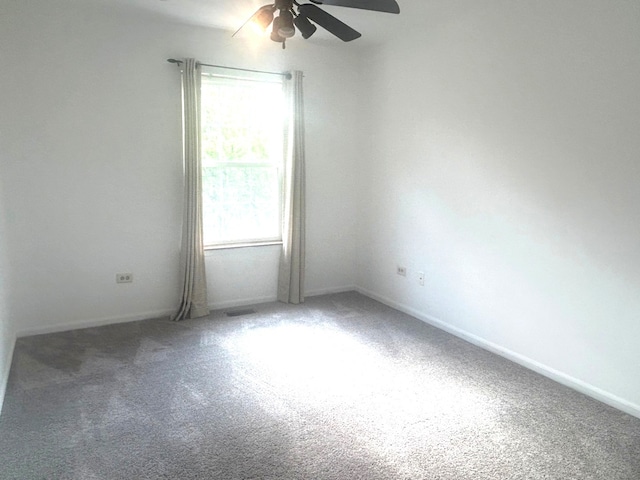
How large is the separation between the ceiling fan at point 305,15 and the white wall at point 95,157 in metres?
1.69

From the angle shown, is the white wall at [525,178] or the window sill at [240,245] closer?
the white wall at [525,178]

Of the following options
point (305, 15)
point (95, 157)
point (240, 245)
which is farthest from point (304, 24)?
point (240, 245)

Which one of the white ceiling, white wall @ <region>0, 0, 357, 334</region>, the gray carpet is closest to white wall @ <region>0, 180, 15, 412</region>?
the gray carpet

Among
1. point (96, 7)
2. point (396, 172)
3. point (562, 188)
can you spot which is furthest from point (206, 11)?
point (562, 188)

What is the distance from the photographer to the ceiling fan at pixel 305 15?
2.17 metres

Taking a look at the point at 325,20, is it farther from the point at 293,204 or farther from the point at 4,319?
the point at 4,319

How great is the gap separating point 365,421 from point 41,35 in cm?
374

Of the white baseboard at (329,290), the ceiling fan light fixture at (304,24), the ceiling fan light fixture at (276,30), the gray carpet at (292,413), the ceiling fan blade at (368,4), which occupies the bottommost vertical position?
the gray carpet at (292,413)

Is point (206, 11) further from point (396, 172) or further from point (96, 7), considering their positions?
point (396, 172)

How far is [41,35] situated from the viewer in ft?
11.1

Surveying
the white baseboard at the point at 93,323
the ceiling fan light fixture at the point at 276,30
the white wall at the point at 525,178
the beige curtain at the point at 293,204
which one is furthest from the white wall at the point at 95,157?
the ceiling fan light fixture at the point at 276,30

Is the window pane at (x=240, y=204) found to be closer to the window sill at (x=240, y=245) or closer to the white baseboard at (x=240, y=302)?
the window sill at (x=240, y=245)

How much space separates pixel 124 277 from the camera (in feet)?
12.7

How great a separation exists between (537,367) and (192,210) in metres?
3.10
